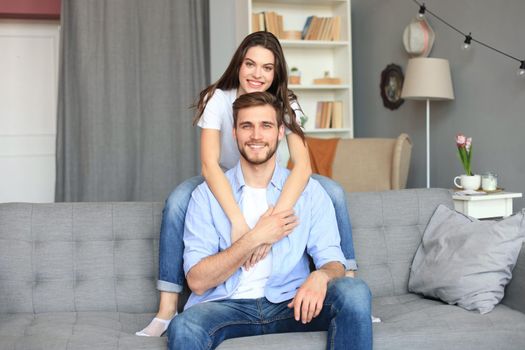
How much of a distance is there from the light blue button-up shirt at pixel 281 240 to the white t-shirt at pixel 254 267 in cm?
2

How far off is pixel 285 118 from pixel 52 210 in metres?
0.90

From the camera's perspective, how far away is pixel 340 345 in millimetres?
1852

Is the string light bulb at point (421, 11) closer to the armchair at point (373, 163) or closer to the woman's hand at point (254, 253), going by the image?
the armchair at point (373, 163)

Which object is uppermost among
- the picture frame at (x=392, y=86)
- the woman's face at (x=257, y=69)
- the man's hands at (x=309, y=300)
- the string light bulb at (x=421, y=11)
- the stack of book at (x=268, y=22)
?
the stack of book at (x=268, y=22)

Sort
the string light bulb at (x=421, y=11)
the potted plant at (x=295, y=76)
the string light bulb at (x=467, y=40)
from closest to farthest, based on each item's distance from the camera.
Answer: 1. the string light bulb at (x=467, y=40)
2. the string light bulb at (x=421, y=11)
3. the potted plant at (x=295, y=76)

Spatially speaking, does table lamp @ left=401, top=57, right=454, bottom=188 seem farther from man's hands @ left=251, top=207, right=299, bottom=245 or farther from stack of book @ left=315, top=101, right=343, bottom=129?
man's hands @ left=251, top=207, right=299, bottom=245

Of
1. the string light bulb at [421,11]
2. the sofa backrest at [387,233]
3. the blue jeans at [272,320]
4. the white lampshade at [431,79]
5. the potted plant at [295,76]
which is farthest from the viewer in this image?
the potted plant at [295,76]

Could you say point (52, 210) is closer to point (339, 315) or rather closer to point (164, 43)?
point (339, 315)

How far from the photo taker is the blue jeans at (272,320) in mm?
1843

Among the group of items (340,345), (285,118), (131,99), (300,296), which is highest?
(131,99)

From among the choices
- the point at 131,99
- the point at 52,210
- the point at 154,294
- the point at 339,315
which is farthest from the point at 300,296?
the point at 131,99

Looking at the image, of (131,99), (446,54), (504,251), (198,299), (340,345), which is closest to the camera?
(340,345)

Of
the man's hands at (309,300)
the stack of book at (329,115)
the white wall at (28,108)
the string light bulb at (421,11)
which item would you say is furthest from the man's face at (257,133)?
the white wall at (28,108)

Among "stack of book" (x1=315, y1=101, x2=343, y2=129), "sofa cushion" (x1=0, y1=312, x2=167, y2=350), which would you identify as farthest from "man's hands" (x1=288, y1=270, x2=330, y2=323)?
"stack of book" (x1=315, y1=101, x2=343, y2=129)
